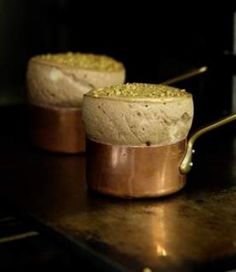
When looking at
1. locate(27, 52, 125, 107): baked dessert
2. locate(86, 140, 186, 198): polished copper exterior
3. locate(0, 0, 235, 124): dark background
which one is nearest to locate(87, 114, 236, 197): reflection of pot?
locate(86, 140, 186, 198): polished copper exterior

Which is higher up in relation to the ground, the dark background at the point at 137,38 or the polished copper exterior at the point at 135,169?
the dark background at the point at 137,38


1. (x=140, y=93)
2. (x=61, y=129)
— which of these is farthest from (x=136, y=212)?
(x=61, y=129)

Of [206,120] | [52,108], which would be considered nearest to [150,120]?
[52,108]

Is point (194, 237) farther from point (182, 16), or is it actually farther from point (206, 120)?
point (182, 16)

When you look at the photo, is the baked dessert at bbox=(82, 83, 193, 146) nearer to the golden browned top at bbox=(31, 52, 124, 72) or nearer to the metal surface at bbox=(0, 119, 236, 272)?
the metal surface at bbox=(0, 119, 236, 272)

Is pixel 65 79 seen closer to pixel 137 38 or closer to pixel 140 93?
pixel 140 93

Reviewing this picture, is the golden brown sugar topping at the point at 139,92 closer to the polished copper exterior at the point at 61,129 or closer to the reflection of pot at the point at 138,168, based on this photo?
the reflection of pot at the point at 138,168

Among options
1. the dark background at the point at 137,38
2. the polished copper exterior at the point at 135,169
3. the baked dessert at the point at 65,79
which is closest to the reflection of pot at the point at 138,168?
the polished copper exterior at the point at 135,169
